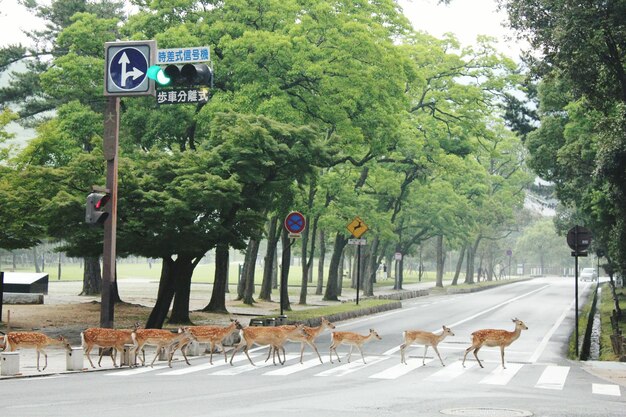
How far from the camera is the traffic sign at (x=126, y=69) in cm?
2080

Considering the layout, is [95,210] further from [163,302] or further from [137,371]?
[163,302]

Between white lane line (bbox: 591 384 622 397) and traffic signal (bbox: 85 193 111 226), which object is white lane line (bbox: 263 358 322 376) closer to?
traffic signal (bbox: 85 193 111 226)

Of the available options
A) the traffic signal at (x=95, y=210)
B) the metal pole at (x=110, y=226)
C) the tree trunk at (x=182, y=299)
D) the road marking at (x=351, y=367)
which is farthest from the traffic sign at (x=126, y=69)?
the tree trunk at (x=182, y=299)

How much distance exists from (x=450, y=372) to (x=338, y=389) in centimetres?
465

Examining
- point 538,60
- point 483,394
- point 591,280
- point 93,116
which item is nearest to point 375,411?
point 483,394

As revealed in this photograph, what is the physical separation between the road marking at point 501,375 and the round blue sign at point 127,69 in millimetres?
10450

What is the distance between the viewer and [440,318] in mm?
40906

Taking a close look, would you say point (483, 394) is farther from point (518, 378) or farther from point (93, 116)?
point (93, 116)

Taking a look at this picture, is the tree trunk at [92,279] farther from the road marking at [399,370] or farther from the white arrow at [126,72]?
the road marking at [399,370]

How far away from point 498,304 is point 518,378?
3636 cm

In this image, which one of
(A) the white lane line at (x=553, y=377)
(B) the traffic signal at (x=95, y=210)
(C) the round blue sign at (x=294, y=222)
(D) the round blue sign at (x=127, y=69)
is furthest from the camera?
(C) the round blue sign at (x=294, y=222)

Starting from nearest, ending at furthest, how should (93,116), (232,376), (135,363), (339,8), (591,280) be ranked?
1. (232,376)
2. (135,363)
3. (93,116)
4. (339,8)
5. (591,280)

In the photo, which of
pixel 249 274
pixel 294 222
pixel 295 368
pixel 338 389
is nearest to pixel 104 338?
pixel 295 368

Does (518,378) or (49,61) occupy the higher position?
(49,61)
